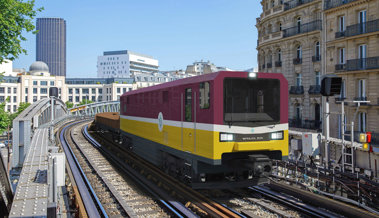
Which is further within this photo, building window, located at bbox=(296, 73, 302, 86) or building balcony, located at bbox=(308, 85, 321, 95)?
building window, located at bbox=(296, 73, 302, 86)

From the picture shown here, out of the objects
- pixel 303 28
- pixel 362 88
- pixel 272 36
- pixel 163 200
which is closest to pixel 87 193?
pixel 163 200

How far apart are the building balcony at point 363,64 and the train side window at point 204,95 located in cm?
2025

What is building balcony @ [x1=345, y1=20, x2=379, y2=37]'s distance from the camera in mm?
25922

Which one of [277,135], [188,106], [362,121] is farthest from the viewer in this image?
[362,121]

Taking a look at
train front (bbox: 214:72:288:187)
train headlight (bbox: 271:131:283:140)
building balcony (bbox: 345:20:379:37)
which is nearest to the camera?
train front (bbox: 214:72:288:187)

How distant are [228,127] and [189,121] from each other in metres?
1.69

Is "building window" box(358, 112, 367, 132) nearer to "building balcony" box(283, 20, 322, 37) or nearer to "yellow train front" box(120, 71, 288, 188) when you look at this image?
"building balcony" box(283, 20, 322, 37)

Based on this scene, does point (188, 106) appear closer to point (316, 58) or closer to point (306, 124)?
point (306, 124)

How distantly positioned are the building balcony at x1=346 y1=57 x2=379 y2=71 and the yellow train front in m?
18.4

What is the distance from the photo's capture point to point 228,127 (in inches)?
409

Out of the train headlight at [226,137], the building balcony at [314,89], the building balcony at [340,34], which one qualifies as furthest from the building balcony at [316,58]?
the train headlight at [226,137]

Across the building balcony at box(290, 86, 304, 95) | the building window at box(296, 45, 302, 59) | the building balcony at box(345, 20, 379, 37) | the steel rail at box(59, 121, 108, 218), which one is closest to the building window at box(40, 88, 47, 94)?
the building window at box(296, 45, 302, 59)

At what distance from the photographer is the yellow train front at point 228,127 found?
34.0 ft

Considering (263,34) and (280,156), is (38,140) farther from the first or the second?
(263,34)
